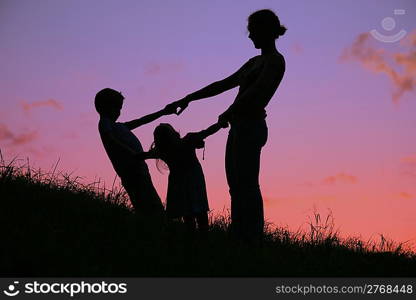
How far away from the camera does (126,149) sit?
7656 mm

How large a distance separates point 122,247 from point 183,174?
5.36 ft

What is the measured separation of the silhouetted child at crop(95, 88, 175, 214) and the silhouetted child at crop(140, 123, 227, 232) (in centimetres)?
54

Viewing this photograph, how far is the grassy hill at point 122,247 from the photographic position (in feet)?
17.7

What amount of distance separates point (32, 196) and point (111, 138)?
3.80 feet

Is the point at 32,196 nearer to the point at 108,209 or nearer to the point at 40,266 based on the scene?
the point at 108,209

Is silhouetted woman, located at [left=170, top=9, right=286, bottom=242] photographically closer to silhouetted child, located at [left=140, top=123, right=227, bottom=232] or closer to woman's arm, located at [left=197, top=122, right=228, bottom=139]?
woman's arm, located at [left=197, top=122, right=228, bottom=139]

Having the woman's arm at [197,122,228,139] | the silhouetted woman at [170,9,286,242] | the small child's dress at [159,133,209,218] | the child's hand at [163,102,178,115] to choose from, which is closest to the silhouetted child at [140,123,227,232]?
the small child's dress at [159,133,209,218]

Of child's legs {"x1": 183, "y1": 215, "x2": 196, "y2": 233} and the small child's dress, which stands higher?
the small child's dress

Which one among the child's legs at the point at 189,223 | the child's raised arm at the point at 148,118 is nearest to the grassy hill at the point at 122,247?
the child's legs at the point at 189,223

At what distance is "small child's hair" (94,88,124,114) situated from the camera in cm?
797

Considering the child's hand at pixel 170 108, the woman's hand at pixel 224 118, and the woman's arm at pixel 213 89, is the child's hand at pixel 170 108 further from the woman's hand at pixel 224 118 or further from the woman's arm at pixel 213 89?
the woman's hand at pixel 224 118

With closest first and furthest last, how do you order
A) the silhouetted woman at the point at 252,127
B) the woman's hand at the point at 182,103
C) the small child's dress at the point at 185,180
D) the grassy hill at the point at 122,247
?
1. the grassy hill at the point at 122,247
2. the silhouetted woman at the point at 252,127
3. the small child's dress at the point at 185,180
4. the woman's hand at the point at 182,103

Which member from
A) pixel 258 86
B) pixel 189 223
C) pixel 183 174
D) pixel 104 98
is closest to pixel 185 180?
pixel 183 174

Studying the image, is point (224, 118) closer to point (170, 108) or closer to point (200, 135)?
point (200, 135)
